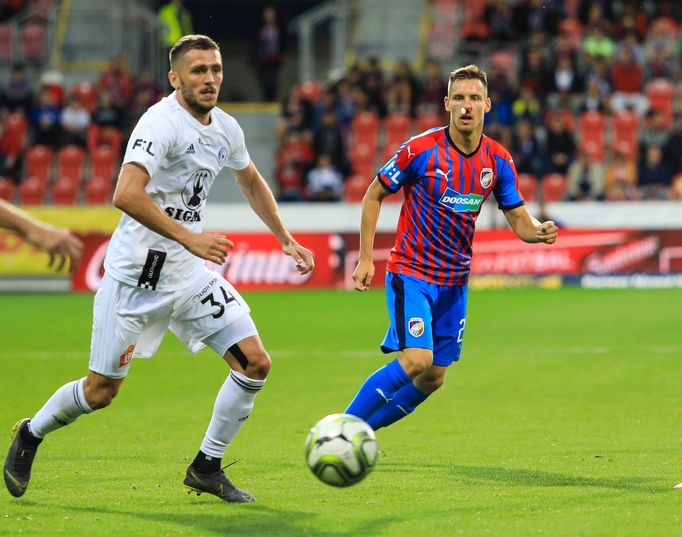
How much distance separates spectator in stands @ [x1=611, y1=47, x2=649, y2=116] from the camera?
82.2 feet

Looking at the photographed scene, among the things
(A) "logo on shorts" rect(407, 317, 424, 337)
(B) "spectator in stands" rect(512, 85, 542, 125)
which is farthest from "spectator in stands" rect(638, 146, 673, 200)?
(A) "logo on shorts" rect(407, 317, 424, 337)

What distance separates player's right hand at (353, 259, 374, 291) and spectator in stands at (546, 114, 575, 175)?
16775mm

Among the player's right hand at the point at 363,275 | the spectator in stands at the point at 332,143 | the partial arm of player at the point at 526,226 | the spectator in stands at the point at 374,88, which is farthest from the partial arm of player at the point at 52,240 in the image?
the spectator in stands at the point at 374,88

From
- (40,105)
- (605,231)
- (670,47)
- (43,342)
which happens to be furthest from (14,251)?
(670,47)

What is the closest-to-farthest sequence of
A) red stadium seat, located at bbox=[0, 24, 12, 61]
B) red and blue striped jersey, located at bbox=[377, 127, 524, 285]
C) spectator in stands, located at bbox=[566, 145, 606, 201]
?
red and blue striped jersey, located at bbox=[377, 127, 524, 285], spectator in stands, located at bbox=[566, 145, 606, 201], red stadium seat, located at bbox=[0, 24, 12, 61]

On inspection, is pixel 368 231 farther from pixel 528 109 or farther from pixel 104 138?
pixel 104 138

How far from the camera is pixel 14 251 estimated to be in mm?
21625

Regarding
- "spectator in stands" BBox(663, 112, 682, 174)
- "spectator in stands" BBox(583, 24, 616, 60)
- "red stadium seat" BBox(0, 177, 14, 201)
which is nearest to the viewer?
"spectator in stands" BBox(663, 112, 682, 174)

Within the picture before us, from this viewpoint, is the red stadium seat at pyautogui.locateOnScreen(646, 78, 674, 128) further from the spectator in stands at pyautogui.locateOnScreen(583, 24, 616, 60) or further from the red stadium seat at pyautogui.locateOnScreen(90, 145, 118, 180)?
the red stadium seat at pyautogui.locateOnScreen(90, 145, 118, 180)

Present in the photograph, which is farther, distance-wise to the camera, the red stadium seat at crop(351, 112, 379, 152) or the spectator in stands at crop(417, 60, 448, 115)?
the red stadium seat at crop(351, 112, 379, 152)

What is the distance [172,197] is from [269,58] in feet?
71.4

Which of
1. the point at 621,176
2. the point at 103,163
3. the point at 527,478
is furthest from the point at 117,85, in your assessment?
the point at 527,478

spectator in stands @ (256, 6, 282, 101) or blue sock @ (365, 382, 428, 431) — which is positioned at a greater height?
spectator in stands @ (256, 6, 282, 101)

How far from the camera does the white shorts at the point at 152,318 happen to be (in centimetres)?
683
